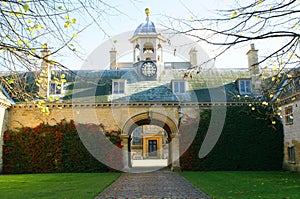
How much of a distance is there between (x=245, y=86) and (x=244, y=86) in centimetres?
6

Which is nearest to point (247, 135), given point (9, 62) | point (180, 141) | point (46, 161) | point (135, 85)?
point (180, 141)

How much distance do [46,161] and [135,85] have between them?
7.33 metres

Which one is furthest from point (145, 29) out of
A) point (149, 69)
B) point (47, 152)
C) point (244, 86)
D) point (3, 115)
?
point (3, 115)

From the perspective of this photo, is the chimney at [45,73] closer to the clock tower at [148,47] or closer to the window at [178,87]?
the window at [178,87]

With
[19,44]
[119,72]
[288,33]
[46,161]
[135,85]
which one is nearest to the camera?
[288,33]

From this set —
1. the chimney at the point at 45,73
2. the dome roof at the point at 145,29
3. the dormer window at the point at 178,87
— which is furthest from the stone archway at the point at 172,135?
the chimney at the point at 45,73

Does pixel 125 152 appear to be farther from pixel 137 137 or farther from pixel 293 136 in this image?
pixel 137 137

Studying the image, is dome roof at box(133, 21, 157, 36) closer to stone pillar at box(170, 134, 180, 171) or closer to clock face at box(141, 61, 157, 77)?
clock face at box(141, 61, 157, 77)

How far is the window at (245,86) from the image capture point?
20672mm

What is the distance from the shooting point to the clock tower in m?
21.3

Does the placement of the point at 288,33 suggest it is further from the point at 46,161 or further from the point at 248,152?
the point at 46,161

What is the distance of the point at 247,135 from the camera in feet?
61.9

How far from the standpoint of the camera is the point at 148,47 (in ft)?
76.1

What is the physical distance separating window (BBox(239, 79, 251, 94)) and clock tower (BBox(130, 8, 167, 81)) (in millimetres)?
5539
